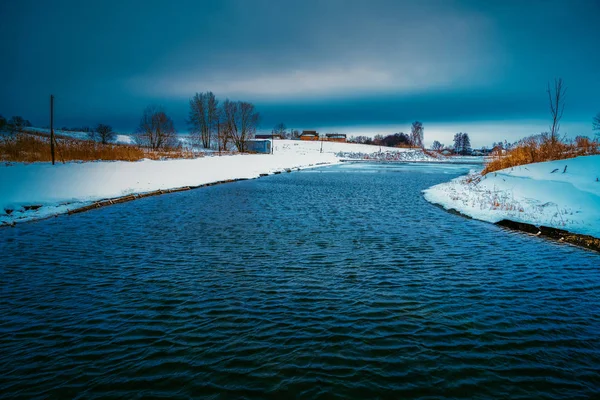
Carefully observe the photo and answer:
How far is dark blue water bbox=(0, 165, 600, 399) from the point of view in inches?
186

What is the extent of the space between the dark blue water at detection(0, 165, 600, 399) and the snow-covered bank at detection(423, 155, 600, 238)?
8.66ft

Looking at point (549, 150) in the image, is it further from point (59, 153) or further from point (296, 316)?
point (59, 153)

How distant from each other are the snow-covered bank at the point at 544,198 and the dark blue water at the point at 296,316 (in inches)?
104

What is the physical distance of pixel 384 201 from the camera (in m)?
22.1

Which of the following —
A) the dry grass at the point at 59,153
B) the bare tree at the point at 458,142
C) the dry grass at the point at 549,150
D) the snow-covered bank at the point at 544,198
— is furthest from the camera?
the bare tree at the point at 458,142

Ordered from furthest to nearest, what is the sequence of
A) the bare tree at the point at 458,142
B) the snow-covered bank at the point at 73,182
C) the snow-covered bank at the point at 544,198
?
the bare tree at the point at 458,142, the snow-covered bank at the point at 73,182, the snow-covered bank at the point at 544,198

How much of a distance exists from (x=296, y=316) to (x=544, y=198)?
16048 mm

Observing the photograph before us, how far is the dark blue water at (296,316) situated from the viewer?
186 inches

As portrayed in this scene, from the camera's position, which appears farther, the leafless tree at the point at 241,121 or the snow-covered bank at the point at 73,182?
the leafless tree at the point at 241,121

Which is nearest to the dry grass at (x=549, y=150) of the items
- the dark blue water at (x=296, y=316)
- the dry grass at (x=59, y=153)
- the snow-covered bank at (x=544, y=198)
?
the snow-covered bank at (x=544, y=198)

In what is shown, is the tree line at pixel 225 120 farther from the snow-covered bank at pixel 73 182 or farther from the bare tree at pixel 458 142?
the bare tree at pixel 458 142

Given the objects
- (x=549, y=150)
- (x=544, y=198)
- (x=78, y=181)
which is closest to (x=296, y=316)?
(x=544, y=198)

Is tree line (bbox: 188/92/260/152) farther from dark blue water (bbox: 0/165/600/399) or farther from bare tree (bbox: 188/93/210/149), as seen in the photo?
dark blue water (bbox: 0/165/600/399)

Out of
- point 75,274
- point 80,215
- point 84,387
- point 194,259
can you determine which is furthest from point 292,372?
point 80,215
